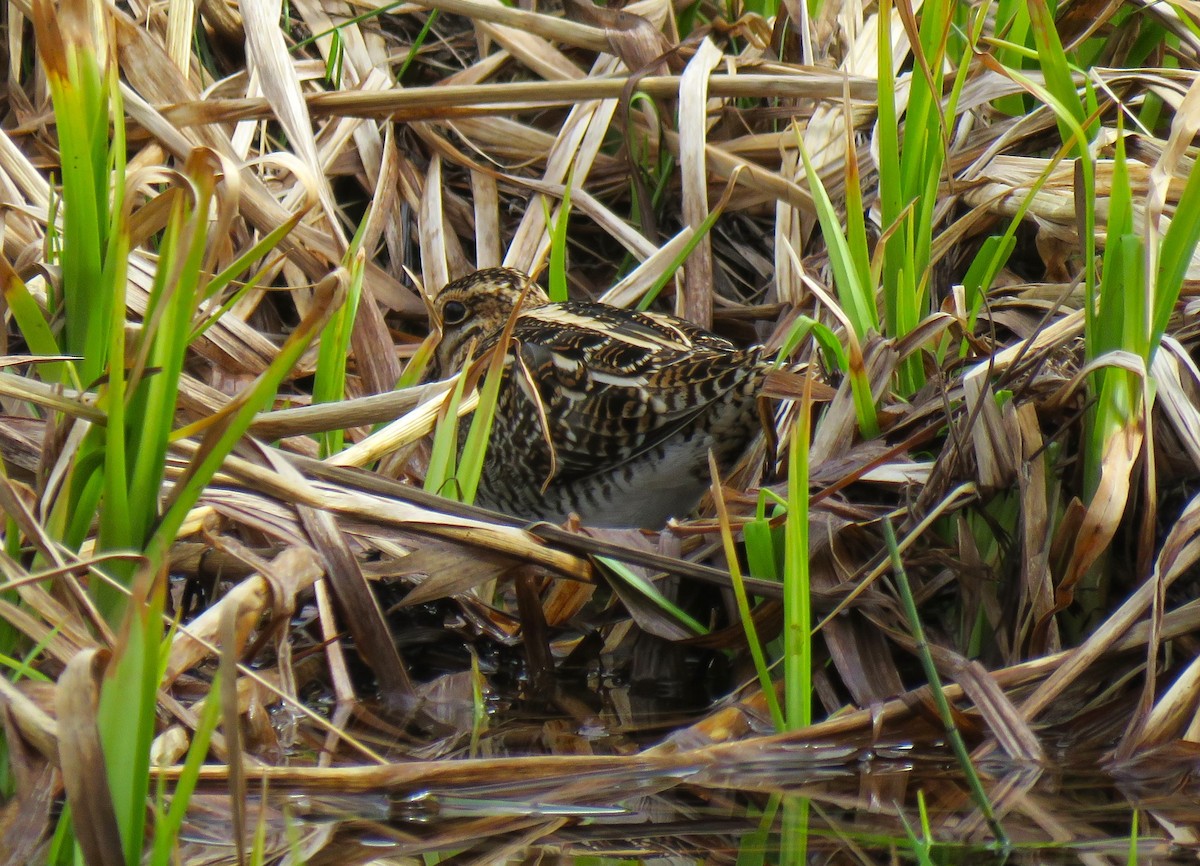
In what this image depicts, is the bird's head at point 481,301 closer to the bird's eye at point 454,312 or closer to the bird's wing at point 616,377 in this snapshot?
the bird's eye at point 454,312

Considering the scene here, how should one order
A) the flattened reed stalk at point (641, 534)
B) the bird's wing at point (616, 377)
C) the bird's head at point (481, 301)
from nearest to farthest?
the flattened reed stalk at point (641, 534), the bird's wing at point (616, 377), the bird's head at point (481, 301)

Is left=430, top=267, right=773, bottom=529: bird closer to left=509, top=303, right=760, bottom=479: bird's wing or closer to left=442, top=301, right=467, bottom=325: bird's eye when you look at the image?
left=509, top=303, right=760, bottom=479: bird's wing

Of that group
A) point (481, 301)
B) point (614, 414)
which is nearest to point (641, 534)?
point (614, 414)

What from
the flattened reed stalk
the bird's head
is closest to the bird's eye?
the bird's head

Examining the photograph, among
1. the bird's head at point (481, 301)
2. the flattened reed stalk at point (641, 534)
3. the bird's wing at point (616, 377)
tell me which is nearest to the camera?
the flattened reed stalk at point (641, 534)

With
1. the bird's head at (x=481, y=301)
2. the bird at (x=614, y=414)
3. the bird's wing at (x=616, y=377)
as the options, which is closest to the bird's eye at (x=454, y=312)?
the bird's head at (x=481, y=301)

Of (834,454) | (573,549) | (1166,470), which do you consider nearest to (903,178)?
(834,454)
